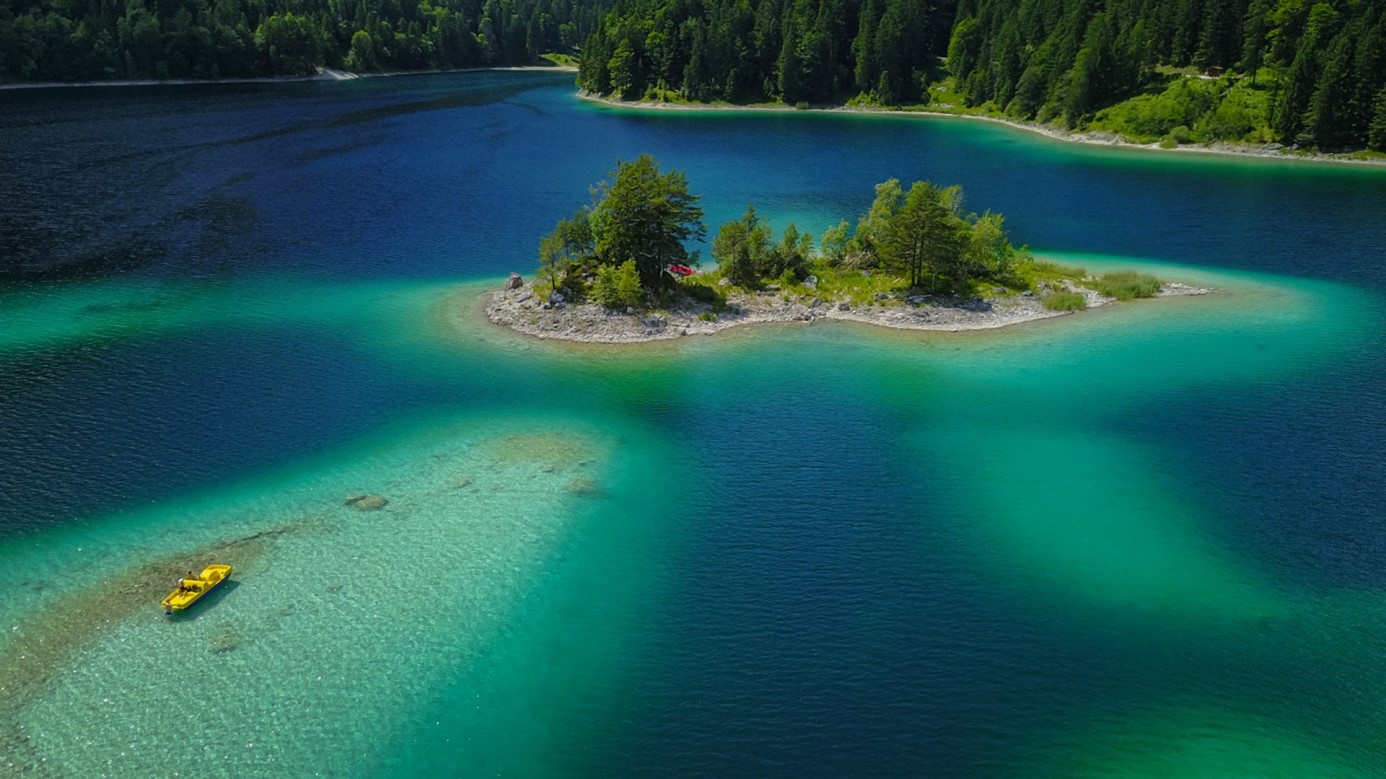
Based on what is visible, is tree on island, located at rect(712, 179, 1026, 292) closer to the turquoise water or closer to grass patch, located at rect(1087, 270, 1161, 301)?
grass patch, located at rect(1087, 270, 1161, 301)

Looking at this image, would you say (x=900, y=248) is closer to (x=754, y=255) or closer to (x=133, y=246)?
(x=754, y=255)

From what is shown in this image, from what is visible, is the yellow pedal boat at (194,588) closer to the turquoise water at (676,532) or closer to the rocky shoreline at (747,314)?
the turquoise water at (676,532)

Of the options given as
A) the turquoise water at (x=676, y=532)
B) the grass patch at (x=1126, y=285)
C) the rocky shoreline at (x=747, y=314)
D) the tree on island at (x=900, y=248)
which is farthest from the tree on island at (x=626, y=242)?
the grass patch at (x=1126, y=285)

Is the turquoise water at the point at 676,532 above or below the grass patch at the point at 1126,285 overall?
below

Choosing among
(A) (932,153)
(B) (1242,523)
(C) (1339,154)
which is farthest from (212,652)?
(C) (1339,154)

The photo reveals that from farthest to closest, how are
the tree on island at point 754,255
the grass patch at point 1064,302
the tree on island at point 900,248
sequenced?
the tree on island at point 754,255 → the grass patch at point 1064,302 → the tree on island at point 900,248

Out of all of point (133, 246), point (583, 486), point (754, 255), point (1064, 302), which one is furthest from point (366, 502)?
point (133, 246)
